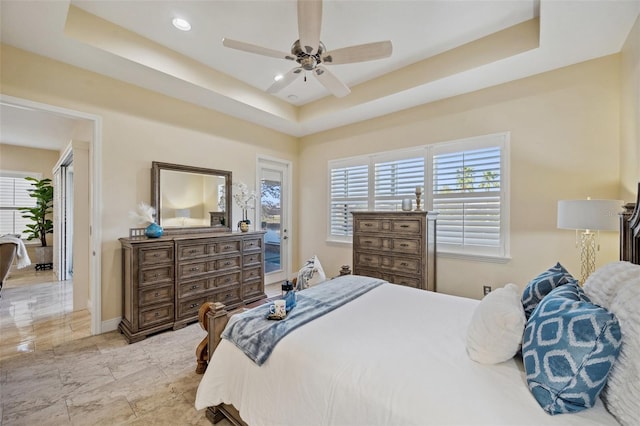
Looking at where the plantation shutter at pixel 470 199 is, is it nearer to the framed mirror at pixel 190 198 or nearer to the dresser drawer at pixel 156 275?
the framed mirror at pixel 190 198

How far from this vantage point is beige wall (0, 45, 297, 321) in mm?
2699

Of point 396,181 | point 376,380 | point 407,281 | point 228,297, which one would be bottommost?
point 228,297

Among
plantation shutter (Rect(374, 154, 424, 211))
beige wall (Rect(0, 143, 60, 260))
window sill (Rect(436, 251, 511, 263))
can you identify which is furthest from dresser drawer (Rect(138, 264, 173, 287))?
beige wall (Rect(0, 143, 60, 260))

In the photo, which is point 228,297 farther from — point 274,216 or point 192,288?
point 274,216

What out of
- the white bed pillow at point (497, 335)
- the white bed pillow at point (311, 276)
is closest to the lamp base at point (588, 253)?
the white bed pillow at point (497, 335)

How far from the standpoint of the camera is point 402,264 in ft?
11.2

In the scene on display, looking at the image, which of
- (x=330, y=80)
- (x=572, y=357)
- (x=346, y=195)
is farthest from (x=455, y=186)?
(x=572, y=357)

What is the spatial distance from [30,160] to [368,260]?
834 centimetres

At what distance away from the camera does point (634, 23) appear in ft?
7.22

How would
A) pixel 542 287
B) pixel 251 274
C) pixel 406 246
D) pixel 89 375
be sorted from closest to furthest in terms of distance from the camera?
1. pixel 542 287
2. pixel 89 375
3. pixel 406 246
4. pixel 251 274

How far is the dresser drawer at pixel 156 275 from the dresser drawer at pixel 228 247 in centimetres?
64

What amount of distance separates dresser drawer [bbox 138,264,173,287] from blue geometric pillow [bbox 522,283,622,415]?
329cm

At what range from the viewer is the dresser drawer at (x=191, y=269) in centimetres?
320

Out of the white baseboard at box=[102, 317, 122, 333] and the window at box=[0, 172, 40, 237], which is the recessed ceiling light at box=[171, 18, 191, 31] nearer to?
the white baseboard at box=[102, 317, 122, 333]
